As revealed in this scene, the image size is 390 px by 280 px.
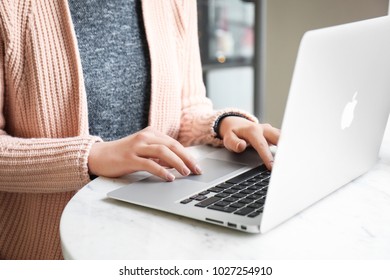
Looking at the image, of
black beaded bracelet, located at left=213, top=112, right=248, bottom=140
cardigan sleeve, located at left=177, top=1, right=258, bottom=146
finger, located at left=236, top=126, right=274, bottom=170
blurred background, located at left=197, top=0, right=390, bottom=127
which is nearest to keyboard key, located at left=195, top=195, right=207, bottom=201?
finger, located at left=236, top=126, right=274, bottom=170

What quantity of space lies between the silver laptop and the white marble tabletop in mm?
16

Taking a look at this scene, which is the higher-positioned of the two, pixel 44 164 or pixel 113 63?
pixel 113 63

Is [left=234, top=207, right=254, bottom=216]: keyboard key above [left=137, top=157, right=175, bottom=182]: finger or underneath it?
above

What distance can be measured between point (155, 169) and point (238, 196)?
6.6 inches

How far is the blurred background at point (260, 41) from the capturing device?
2.23 meters

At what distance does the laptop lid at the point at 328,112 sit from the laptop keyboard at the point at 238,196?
0.16 ft

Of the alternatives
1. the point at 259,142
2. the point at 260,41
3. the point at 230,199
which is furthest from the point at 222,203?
the point at 260,41

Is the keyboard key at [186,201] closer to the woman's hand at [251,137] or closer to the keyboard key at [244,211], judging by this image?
the keyboard key at [244,211]

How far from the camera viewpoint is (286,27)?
2400mm

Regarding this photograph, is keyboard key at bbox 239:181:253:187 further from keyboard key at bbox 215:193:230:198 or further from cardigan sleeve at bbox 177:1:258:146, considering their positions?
cardigan sleeve at bbox 177:1:258:146

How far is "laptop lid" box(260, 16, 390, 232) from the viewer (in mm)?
672

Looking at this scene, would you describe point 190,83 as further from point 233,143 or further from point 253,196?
point 253,196

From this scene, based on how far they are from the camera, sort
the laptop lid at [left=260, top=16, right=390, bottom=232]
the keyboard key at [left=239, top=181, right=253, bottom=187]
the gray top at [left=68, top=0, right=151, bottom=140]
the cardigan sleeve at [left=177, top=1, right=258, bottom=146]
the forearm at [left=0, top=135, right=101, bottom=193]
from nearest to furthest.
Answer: the laptop lid at [left=260, top=16, right=390, bottom=232]
the keyboard key at [left=239, top=181, right=253, bottom=187]
the forearm at [left=0, top=135, right=101, bottom=193]
the gray top at [left=68, top=0, right=151, bottom=140]
the cardigan sleeve at [left=177, top=1, right=258, bottom=146]

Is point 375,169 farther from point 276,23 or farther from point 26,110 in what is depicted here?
point 276,23
